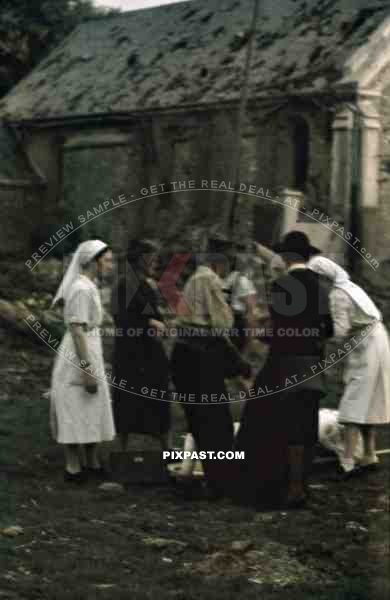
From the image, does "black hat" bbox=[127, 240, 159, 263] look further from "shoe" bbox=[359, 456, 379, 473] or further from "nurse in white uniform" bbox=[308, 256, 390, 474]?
"shoe" bbox=[359, 456, 379, 473]

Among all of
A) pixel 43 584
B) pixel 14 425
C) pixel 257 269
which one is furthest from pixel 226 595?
pixel 257 269

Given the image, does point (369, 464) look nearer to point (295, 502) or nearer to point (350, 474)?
point (350, 474)

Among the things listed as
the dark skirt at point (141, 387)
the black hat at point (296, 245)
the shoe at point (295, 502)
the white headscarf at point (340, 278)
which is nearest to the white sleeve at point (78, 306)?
the dark skirt at point (141, 387)

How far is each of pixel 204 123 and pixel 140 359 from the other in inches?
653

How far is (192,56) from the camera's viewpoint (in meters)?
27.3

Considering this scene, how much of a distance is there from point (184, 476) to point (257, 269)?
1213 centimetres

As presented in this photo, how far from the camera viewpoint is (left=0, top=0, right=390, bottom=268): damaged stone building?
74.7 ft

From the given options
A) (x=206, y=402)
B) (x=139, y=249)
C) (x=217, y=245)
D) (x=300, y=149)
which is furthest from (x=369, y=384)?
(x=300, y=149)

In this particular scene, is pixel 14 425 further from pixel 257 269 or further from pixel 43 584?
pixel 257 269

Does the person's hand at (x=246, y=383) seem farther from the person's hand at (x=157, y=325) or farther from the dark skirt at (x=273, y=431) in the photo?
the person's hand at (x=157, y=325)

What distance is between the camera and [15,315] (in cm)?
1786

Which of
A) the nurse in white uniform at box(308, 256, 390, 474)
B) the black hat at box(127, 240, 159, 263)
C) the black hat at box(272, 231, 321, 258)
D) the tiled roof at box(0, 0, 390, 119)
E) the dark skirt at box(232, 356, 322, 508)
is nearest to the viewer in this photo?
the black hat at box(272, 231, 321, 258)

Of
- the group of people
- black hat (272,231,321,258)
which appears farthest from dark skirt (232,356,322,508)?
black hat (272,231,321,258)

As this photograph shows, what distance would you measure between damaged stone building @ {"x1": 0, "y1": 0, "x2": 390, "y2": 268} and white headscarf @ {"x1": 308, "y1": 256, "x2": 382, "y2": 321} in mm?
12638
